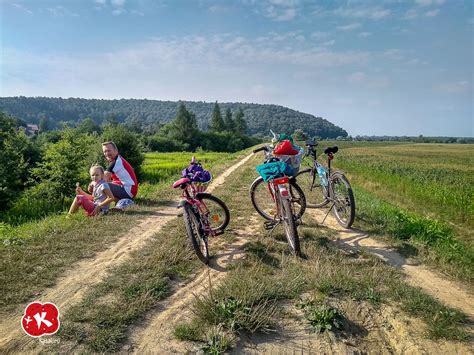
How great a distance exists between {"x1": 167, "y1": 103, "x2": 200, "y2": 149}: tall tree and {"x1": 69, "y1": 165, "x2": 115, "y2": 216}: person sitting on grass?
62111mm

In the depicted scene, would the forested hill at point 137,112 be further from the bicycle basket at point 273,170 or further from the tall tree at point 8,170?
the bicycle basket at point 273,170

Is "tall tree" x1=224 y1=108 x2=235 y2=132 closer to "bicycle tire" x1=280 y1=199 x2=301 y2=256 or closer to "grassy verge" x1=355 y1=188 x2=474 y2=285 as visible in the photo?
"grassy verge" x1=355 y1=188 x2=474 y2=285

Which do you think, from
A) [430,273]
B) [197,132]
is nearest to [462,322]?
[430,273]

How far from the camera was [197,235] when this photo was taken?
4414mm

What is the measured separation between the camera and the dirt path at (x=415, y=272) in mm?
3553

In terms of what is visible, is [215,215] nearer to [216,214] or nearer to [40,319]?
[216,214]

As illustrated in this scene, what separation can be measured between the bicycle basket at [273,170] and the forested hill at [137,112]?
10393 cm

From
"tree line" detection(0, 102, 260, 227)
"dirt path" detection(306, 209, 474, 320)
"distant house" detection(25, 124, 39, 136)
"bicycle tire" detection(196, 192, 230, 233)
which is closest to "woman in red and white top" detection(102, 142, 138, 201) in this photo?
"bicycle tire" detection(196, 192, 230, 233)

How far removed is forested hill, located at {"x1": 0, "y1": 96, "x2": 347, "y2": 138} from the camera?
128875 millimetres

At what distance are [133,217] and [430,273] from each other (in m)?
5.59

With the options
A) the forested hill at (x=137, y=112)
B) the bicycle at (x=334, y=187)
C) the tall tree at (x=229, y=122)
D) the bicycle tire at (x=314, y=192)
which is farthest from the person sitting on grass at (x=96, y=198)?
the forested hill at (x=137, y=112)

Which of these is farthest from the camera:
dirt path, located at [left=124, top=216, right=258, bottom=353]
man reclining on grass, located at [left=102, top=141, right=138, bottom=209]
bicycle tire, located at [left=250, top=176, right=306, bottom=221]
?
man reclining on grass, located at [left=102, top=141, right=138, bottom=209]

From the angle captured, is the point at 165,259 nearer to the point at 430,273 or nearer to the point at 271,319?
the point at 271,319

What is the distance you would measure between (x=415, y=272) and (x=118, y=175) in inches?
262
